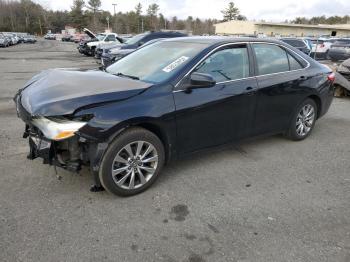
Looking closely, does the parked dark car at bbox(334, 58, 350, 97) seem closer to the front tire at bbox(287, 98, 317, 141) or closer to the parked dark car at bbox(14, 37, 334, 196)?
the front tire at bbox(287, 98, 317, 141)

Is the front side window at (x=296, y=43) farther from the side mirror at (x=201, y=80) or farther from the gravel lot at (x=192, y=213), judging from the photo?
the side mirror at (x=201, y=80)

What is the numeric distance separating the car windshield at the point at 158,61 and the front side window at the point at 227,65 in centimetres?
19

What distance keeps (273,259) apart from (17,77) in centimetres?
1161

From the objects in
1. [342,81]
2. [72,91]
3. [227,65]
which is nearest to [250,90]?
[227,65]

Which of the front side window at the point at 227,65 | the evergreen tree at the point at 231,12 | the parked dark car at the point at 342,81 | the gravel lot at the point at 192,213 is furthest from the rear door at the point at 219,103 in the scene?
the evergreen tree at the point at 231,12

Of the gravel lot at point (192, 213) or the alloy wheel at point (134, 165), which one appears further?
the alloy wheel at point (134, 165)

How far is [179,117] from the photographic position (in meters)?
3.75

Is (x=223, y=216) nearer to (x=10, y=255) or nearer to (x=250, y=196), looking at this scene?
(x=250, y=196)

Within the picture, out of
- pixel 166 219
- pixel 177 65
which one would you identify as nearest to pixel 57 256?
pixel 166 219

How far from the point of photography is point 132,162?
3.57 m

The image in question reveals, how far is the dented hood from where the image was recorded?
3211 mm

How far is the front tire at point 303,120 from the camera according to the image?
5276mm

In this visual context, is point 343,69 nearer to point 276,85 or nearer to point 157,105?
point 276,85

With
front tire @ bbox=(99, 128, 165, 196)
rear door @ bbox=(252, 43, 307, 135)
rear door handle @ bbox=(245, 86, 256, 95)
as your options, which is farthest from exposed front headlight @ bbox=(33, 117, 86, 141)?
rear door @ bbox=(252, 43, 307, 135)
